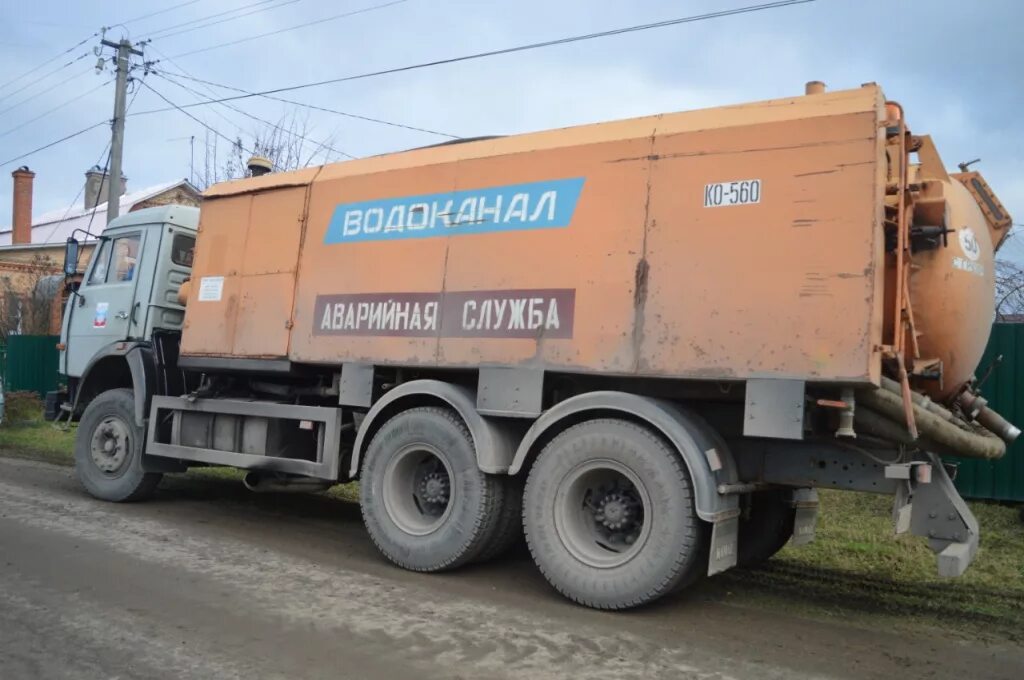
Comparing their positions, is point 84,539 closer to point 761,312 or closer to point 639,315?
point 639,315

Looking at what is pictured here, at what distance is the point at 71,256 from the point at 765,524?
297 inches

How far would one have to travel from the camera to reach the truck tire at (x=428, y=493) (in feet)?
19.3

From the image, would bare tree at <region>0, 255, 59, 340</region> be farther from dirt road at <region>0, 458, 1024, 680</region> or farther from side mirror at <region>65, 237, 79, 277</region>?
dirt road at <region>0, 458, 1024, 680</region>

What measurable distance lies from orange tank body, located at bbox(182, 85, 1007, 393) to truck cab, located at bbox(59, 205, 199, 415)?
Answer: 2.05 meters

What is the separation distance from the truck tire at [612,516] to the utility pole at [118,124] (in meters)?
13.7

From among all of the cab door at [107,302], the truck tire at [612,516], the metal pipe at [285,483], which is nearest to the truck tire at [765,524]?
the truck tire at [612,516]

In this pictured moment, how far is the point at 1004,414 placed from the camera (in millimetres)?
8781

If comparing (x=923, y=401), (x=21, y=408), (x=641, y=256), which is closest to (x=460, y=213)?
(x=641, y=256)

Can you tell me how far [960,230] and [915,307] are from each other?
586mm

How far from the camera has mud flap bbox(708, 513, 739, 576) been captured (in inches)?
194

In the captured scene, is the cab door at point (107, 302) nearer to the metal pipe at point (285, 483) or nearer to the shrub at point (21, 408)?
the metal pipe at point (285, 483)

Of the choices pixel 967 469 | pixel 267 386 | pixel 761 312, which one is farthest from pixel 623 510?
pixel 967 469

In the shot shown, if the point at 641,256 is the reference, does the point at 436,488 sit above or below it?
below

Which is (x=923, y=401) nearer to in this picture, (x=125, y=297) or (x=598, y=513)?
(x=598, y=513)
